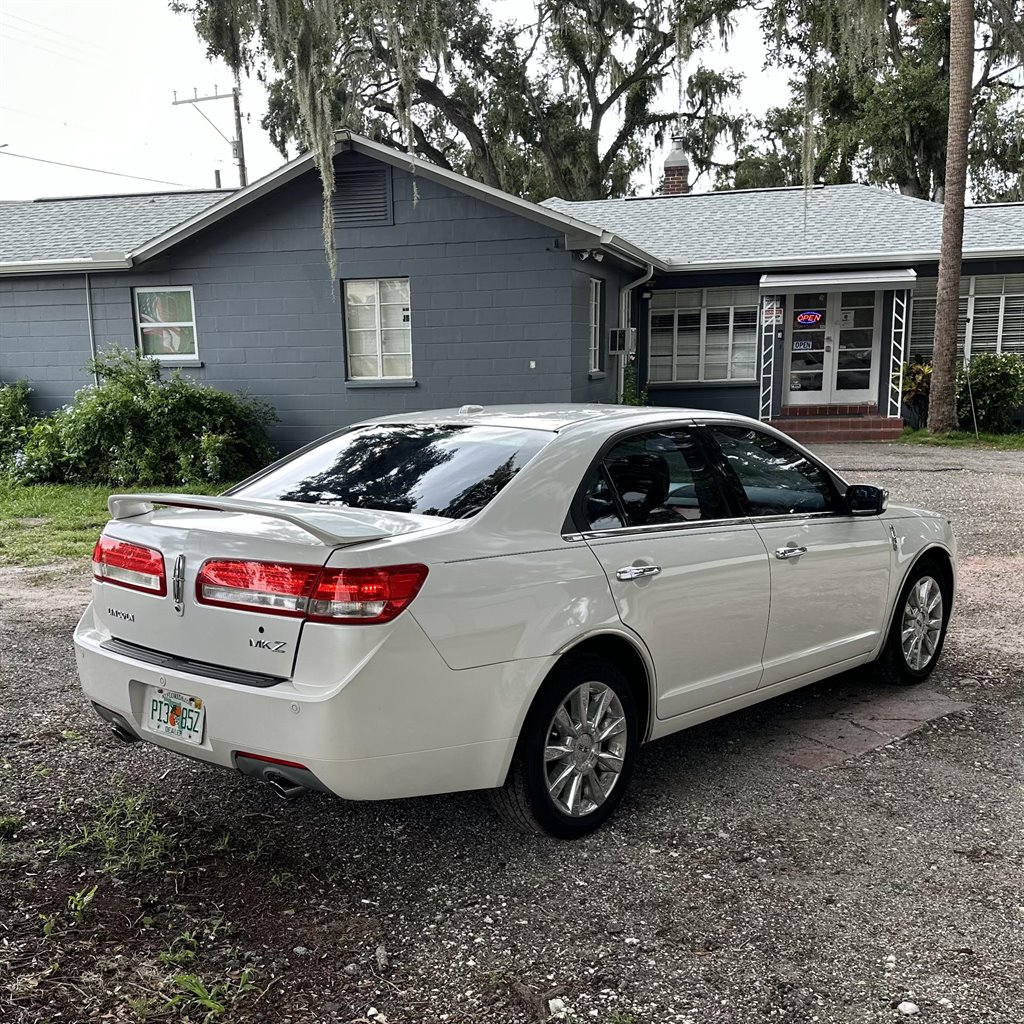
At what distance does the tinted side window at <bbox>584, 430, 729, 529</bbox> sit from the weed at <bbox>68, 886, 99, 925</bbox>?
2.09 m

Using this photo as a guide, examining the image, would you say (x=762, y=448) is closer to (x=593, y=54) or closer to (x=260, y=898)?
(x=260, y=898)

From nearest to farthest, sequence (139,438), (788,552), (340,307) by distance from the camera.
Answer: (788,552) < (139,438) < (340,307)

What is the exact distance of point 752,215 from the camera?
21125 millimetres

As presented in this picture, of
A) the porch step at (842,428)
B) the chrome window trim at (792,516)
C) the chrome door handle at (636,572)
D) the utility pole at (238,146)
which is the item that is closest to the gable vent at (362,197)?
the porch step at (842,428)

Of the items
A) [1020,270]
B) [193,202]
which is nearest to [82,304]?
[193,202]

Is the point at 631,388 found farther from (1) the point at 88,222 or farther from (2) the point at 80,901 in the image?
(2) the point at 80,901

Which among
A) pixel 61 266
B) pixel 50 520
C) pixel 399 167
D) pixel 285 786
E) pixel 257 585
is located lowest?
pixel 50 520

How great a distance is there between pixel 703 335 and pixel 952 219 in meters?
4.85

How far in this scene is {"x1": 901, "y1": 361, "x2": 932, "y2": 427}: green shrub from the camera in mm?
18266

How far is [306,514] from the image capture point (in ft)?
11.2

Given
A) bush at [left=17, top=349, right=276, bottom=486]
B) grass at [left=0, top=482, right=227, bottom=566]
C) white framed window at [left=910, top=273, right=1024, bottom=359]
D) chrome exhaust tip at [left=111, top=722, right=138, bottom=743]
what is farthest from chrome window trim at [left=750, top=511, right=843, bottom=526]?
white framed window at [left=910, top=273, right=1024, bottom=359]

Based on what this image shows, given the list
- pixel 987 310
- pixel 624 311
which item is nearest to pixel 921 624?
pixel 624 311

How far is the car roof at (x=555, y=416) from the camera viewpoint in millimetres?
4070

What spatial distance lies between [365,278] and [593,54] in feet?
51.4
